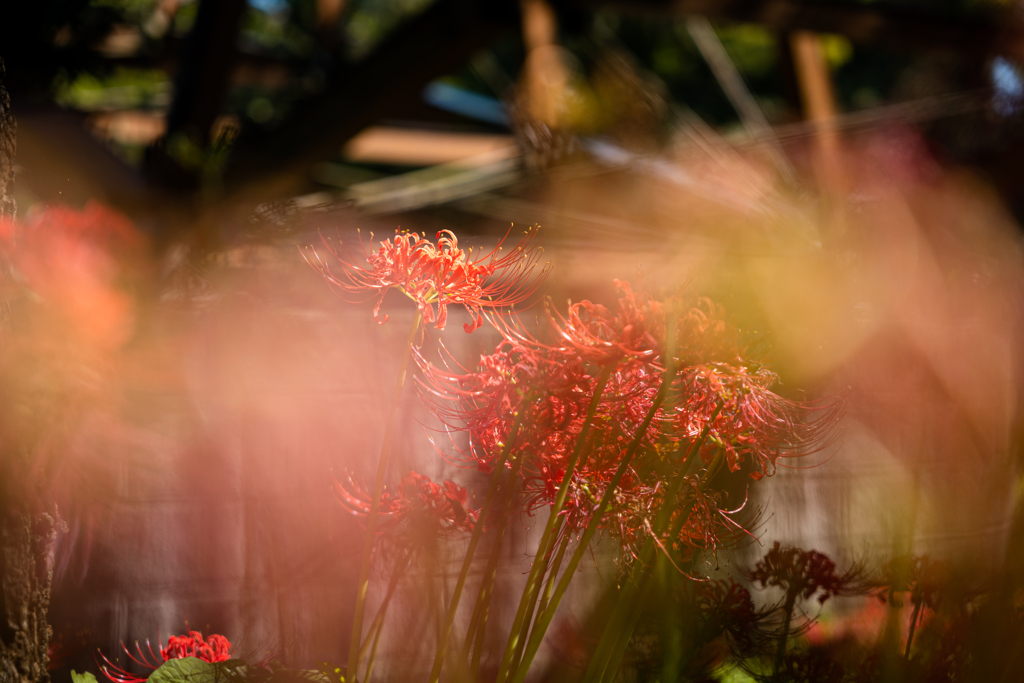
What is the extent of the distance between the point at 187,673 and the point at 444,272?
11.4 inches

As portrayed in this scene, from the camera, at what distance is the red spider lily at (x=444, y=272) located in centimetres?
38

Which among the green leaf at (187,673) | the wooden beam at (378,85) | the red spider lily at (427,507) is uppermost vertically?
the wooden beam at (378,85)

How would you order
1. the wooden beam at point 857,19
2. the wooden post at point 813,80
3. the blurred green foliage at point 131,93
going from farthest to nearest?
1. the blurred green foliage at point 131,93
2. the wooden post at point 813,80
3. the wooden beam at point 857,19

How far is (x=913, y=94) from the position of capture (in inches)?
92.4

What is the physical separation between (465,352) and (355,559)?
210 mm

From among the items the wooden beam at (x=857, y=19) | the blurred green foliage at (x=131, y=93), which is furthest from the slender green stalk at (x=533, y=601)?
the blurred green foliage at (x=131, y=93)

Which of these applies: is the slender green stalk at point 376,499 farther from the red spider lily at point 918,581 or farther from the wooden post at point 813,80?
the wooden post at point 813,80

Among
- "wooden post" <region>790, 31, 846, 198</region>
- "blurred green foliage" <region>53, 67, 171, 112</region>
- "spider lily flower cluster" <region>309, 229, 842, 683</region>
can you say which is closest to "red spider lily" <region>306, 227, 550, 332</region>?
"spider lily flower cluster" <region>309, 229, 842, 683</region>

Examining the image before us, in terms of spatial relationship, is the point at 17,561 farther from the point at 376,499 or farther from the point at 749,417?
the point at 749,417

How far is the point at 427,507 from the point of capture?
45 centimetres

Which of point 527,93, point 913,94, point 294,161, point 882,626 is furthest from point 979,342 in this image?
point 913,94

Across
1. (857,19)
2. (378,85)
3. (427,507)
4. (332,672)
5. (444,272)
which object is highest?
(857,19)

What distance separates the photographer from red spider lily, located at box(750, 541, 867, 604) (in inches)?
20.1

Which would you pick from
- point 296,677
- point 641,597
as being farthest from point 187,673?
point 641,597
